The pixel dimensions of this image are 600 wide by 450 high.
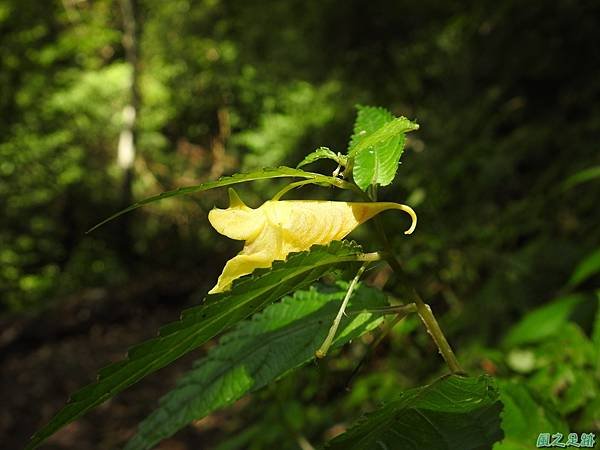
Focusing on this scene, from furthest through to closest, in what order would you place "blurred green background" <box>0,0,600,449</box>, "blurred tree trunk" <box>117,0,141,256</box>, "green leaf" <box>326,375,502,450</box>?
"blurred tree trunk" <box>117,0,141,256</box> → "blurred green background" <box>0,0,600,449</box> → "green leaf" <box>326,375,502,450</box>

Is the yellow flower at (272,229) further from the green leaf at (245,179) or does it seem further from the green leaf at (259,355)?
the green leaf at (259,355)

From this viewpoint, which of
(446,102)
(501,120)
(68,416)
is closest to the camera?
(68,416)

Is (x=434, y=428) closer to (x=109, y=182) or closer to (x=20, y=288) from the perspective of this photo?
(x=20, y=288)

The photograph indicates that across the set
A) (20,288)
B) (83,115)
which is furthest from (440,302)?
(83,115)

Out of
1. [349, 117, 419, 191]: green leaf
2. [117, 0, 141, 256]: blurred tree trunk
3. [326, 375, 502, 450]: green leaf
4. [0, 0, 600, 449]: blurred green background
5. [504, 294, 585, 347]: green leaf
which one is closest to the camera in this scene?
[326, 375, 502, 450]: green leaf

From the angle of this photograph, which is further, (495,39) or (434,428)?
(495,39)

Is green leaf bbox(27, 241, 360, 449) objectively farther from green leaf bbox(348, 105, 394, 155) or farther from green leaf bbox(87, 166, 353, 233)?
green leaf bbox(348, 105, 394, 155)

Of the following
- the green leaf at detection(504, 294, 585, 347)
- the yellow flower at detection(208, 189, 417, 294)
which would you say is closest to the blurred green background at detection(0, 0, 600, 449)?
the green leaf at detection(504, 294, 585, 347)
